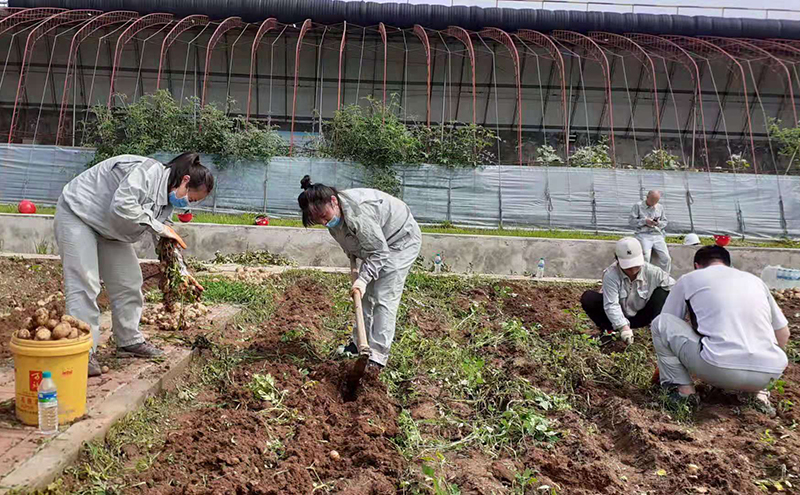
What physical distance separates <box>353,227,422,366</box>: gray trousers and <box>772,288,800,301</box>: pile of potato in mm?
5996

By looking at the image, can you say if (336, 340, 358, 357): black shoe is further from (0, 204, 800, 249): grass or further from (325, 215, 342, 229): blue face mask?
(0, 204, 800, 249): grass

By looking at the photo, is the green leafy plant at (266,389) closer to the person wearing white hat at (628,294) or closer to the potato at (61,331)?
the potato at (61,331)

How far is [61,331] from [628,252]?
4.16 m

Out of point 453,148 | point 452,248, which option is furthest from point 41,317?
point 453,148

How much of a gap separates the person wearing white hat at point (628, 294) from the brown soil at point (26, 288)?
3952mm

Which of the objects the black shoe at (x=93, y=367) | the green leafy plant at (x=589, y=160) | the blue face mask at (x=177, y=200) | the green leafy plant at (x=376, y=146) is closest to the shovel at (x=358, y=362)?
the blue face mask at (x=177, y=200)

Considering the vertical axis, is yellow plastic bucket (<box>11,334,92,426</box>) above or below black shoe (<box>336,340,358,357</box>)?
above

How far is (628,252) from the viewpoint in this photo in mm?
5145

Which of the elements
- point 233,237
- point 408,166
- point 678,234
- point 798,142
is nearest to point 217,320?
point 233,237

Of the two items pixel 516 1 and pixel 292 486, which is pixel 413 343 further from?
pixel 516 1

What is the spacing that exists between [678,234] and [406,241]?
11076 mm

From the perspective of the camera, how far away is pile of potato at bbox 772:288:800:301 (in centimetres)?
812

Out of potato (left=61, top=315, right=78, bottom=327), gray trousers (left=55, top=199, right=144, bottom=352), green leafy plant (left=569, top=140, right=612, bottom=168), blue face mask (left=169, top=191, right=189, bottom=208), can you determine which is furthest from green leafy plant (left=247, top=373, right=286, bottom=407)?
green leafy plant (left=569, top=140, right=612, bottom=168)

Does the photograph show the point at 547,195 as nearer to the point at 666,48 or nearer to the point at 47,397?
the point at 666,48
